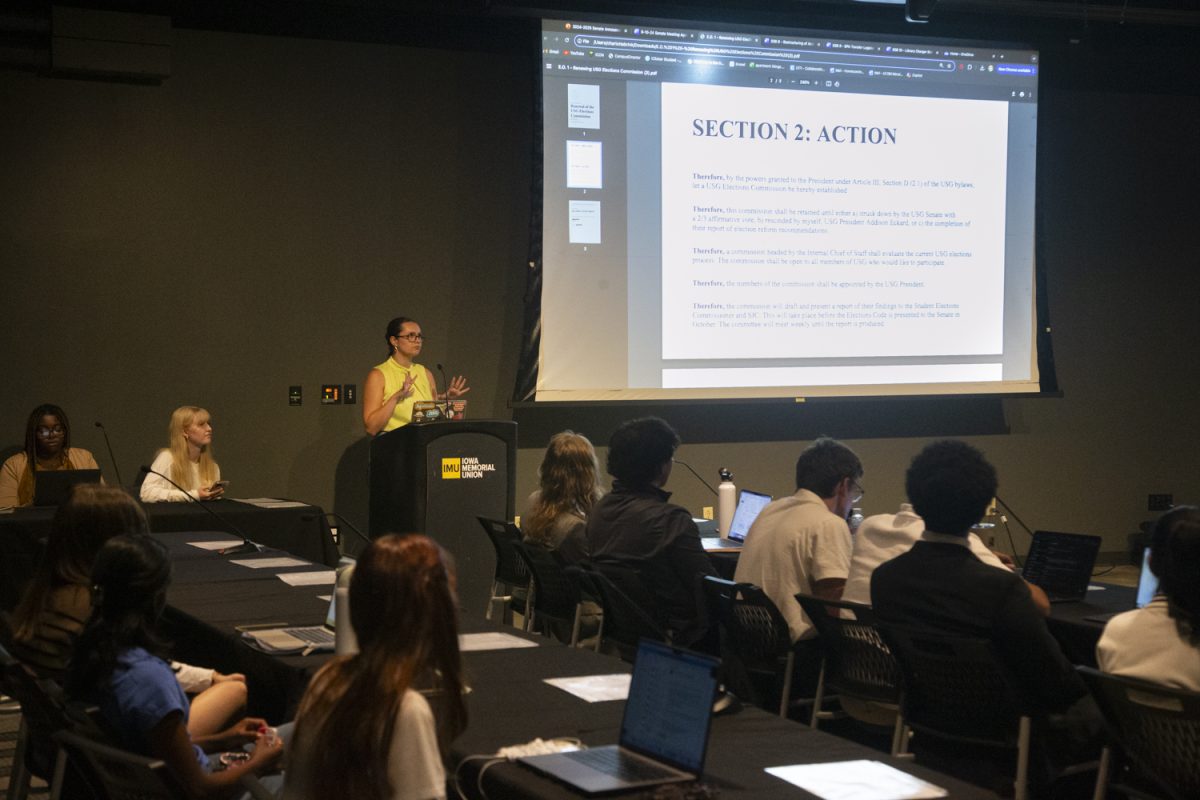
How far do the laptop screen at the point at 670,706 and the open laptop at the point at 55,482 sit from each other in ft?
15.2

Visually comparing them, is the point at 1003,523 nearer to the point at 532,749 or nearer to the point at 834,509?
the point at 834,509

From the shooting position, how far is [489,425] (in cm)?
657

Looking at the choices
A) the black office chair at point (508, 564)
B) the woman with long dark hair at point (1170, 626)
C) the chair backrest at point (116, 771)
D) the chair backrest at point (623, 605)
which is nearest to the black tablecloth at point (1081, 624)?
the woman with long dark hair at point (1170, 626)

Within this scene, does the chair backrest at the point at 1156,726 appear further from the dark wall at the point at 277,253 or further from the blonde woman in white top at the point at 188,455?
the dark wall at the point at 277,253

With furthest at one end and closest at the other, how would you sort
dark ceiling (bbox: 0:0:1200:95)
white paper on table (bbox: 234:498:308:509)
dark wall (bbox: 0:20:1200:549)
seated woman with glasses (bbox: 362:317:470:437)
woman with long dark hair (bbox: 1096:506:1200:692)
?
dark ceiling (bbox: 0:0:1200:95)
dark wall (bbox: 0:20:1200:549)
seated woman with glasses (bbox: 362:317:470:437)
white paper on table (bbox: 234:498:308:509)
woman with long dark hair (bbox: 1096:506:1200:692)

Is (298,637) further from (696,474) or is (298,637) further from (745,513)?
(696,474)

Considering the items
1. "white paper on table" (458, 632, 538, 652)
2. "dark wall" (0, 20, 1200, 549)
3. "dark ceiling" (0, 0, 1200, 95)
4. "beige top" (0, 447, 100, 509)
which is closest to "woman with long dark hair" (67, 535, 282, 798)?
"white paper on table" (458, 632, 538, 652)

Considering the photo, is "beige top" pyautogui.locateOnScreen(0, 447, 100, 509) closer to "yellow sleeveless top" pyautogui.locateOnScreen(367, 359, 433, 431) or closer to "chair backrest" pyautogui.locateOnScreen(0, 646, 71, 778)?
"yellow sleeveless top" pyautogui.locateOnScreen(367, 359, 433, 431)

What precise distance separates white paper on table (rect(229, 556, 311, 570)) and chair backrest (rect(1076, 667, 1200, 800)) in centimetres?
282

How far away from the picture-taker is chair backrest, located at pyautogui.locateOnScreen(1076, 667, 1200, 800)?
2.36 m

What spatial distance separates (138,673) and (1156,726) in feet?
6.11

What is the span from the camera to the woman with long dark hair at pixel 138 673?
95.2 inches

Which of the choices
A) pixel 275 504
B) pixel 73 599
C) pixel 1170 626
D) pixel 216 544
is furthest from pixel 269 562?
pixel 1170 626

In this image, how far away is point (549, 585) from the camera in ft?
15.2
